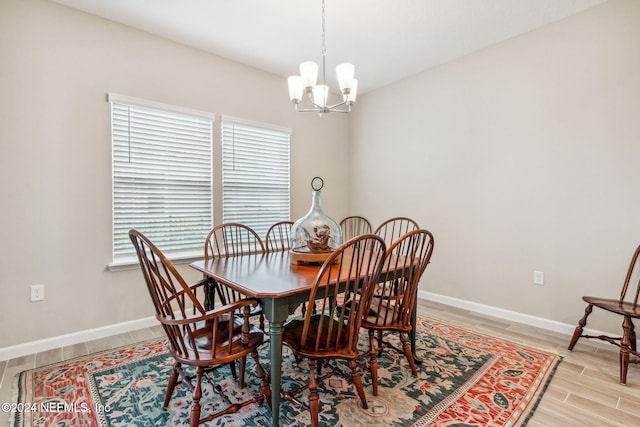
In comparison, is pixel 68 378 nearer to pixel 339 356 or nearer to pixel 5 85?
pixel 339 356

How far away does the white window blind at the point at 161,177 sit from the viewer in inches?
109

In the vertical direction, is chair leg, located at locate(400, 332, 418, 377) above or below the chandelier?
below

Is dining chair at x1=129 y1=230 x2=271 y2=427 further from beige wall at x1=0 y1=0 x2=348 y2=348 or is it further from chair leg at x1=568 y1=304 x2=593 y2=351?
chair leg at x1=568 y1=304 x2=593 y2=351

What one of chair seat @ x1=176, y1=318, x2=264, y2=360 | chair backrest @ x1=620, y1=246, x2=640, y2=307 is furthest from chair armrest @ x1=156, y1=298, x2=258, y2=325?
chair backrest @ x1=620, y1=246, x2=640, y2=307

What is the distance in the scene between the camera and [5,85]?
2283mm

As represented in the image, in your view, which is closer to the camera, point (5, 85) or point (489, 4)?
point (5, 85)

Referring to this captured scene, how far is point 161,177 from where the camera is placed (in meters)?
2.98

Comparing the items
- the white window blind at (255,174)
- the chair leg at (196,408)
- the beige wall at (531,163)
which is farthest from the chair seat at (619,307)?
the white window blind at (255,174)

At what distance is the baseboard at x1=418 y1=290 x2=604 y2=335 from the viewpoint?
2.77 m

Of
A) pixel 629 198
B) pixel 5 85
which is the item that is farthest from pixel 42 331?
pixel 629 198

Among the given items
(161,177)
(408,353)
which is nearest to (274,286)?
(408,353)

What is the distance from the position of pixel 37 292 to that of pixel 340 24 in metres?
3.27

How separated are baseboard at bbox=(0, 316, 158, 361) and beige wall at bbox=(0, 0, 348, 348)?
0.04 metres

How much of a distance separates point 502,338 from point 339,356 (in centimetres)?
186
